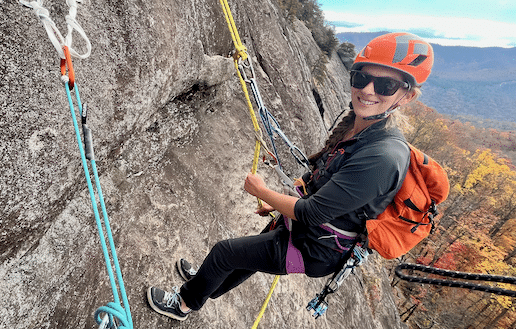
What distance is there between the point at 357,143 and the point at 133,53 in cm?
235

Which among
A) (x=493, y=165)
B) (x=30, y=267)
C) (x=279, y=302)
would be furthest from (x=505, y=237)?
(x=30, y=267)

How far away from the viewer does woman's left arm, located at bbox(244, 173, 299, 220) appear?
2.15 m

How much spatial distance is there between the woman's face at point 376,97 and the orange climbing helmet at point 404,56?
0.06m

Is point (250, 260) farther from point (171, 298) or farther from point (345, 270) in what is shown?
point (171, 298)

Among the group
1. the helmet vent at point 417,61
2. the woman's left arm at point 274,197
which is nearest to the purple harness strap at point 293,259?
the woman's left arm at point 274,197

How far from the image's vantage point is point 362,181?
5.78ft

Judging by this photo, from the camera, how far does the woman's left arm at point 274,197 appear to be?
7.04 feet

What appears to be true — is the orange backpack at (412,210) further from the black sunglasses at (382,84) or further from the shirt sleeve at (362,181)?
the black sunglasses at (382,84)

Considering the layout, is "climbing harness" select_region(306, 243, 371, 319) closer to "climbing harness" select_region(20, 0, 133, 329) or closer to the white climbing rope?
"climbing harness" select_region(20, 0, 133, 329)

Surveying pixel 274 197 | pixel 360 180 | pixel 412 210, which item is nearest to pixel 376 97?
pixel 360 180

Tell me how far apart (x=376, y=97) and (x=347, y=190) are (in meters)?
0.93

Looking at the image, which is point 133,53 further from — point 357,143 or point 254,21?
point 254,21

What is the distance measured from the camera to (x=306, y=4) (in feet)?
104

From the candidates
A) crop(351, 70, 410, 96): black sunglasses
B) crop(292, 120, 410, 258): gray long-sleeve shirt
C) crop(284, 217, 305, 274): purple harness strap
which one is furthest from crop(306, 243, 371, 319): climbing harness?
crop(351, 70, 410, 96): black sunglasses
